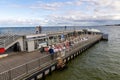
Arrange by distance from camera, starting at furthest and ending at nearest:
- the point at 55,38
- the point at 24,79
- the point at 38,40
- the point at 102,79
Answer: the point at 55,38 → the point at 38,40 → the point at 102,79 → the point at 24,79

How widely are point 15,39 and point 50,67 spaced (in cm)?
661

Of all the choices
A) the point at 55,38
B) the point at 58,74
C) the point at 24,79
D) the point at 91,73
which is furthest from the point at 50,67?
the point at 55,38

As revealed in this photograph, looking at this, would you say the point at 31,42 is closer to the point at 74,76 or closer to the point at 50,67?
the point at 50,67

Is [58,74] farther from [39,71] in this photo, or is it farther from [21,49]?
[21,49]

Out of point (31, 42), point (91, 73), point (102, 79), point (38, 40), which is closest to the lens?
point (102, 79)

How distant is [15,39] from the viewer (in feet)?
56.6

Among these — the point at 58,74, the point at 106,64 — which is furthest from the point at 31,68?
the point at 106,64

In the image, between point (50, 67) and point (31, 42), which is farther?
point (31, 42)

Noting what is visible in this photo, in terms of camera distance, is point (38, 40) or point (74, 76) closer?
point (74, 76)

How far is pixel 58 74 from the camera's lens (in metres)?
14.6

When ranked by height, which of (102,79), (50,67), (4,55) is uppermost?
(4,55)

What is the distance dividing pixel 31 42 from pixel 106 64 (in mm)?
11540

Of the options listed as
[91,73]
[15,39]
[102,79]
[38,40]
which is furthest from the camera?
[38,40]

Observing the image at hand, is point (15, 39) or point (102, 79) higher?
point (15, 39)
